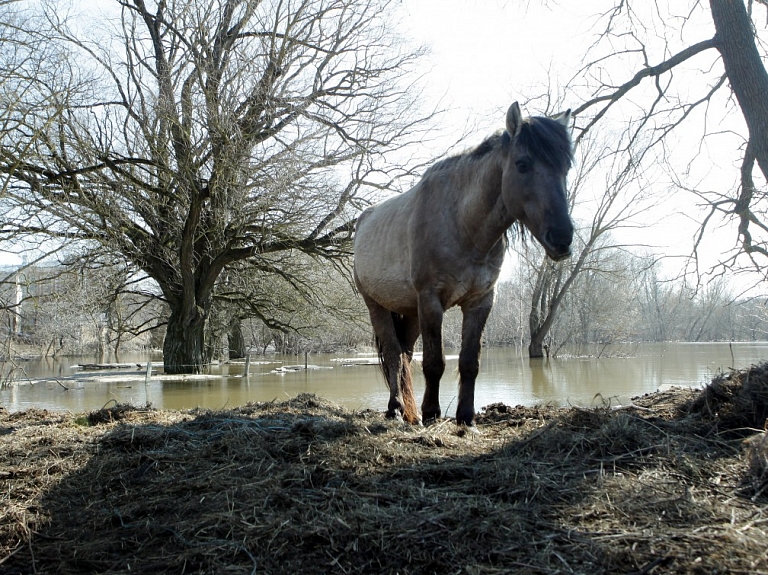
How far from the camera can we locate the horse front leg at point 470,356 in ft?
12.8

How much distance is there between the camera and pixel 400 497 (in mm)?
1994

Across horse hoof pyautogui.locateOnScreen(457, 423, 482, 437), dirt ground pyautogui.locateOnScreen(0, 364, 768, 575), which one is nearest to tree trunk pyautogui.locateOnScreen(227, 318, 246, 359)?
horse hoof pyautogui.locateOnScreen(457, 423, 482, 437)

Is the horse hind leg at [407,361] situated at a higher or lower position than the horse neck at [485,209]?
lower

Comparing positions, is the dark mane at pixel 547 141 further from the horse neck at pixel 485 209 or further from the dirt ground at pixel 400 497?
the dirt ground at pixel 400 497

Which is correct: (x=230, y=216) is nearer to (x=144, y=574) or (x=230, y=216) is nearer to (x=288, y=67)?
(x=288, y=67)

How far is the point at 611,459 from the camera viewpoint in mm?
2309

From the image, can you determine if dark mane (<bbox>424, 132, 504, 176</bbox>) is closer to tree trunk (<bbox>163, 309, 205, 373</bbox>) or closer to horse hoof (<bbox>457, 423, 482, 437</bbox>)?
horse hoof (<bbox>457, 423, 482, 437</bbox>)

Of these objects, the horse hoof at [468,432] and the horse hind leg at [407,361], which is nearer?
the horse hoof at [468,432]

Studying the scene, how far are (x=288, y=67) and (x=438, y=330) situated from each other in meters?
9.88

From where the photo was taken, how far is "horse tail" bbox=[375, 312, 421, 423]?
4682mm

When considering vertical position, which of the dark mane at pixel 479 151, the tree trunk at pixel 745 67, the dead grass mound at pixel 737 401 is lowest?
the dead grass mound at pixel 737 401

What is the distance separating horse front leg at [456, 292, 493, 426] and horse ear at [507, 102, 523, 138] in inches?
53.0

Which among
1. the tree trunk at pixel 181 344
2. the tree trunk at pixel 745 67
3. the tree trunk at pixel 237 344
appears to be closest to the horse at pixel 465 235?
the tree trunk at pixel 745 67

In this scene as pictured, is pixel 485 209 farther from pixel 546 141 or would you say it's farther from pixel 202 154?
pixel 202 154
